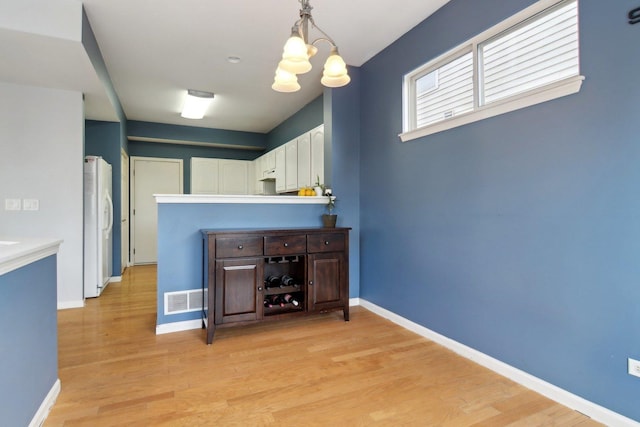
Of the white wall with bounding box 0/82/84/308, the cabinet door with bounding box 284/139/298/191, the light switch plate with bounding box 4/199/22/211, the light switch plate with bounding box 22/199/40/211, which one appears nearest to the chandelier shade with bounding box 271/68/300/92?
the cabinet door with bounding box 284/139/298/191

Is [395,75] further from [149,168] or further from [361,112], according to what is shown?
[149,168]

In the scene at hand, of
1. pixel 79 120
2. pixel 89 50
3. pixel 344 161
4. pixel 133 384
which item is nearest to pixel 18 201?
pixel 79 120

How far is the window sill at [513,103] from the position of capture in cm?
178

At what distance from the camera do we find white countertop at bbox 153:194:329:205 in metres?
2.91

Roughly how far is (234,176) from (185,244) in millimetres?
4036

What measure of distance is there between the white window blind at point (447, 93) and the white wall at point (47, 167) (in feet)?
11.8

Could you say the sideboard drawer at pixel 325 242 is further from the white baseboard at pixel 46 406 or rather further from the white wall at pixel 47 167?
the white wall at pixel 47 167

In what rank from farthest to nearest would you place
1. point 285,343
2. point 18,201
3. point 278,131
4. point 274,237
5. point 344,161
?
point 278,131
point 344,161
point 18,201
point 274,237
point 285,343

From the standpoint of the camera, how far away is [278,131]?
6.08 meters

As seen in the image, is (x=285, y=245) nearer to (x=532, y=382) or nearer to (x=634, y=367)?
(x=532, y=382)

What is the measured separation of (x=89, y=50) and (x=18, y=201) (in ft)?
6.05

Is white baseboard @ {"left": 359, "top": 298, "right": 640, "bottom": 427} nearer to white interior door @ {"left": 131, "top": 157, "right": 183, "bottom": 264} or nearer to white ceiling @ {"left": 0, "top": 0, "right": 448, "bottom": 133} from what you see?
white ceiling @ {"left": 0, "top": 0, "right": 448, "bottom": 133}

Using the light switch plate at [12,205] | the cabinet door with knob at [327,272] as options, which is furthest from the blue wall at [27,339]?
the light switch plate at [12,205]

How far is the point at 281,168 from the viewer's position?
516cm
